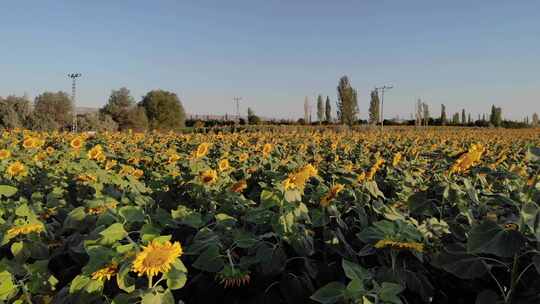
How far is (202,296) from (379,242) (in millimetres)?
613

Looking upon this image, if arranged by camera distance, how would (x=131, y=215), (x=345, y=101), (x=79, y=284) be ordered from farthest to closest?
(x=345, y=101), (x=131, y=215), (x=79, y=284)

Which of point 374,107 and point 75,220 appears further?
point 374,107

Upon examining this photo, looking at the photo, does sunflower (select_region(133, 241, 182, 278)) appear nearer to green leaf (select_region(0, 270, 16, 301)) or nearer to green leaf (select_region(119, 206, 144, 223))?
green leaf (select_region(119, 206, 144, 223))

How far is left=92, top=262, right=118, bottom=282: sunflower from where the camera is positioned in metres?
1.19

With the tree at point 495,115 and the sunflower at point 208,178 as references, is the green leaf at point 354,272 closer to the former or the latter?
the sunflower at point 208,178

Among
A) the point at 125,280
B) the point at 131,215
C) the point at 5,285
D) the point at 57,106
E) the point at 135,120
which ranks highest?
the point at 57,106

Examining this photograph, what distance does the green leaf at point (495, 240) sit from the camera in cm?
108

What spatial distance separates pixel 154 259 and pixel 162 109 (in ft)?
199

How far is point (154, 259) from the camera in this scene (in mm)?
1135

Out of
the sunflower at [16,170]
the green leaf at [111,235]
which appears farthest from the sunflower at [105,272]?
the sunflower at [16,170]

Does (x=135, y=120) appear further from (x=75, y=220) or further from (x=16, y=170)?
(x=75, y=220)

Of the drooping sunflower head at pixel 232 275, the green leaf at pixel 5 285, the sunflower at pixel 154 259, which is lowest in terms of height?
the green leaf at pixel 5 285

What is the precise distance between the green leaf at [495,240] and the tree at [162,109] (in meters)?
59.4

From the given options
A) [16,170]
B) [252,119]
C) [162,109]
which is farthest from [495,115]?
[16,170]
